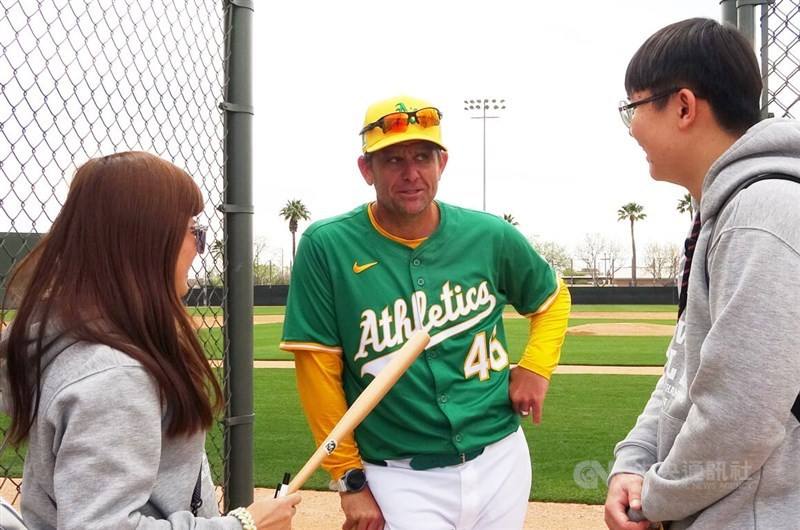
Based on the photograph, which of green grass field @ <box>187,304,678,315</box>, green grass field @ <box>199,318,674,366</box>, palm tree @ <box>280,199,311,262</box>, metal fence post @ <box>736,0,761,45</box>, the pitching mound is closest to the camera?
metal fence post @ <box>736,0,761,45</box>

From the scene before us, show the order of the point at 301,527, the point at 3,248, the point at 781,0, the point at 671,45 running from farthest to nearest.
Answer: the point at 301,527, the point at 781,0, the point at 3,248, the point at 671,45

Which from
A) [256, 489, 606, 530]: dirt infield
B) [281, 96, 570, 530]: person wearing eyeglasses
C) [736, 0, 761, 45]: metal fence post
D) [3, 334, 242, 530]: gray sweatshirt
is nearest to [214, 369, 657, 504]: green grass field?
[256, 489, 606, 530]: dirt infield

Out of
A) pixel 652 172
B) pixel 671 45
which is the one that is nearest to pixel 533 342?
pixel 652 172

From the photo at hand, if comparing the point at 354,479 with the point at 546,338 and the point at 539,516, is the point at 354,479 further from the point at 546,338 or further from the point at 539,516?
the point at 539,516

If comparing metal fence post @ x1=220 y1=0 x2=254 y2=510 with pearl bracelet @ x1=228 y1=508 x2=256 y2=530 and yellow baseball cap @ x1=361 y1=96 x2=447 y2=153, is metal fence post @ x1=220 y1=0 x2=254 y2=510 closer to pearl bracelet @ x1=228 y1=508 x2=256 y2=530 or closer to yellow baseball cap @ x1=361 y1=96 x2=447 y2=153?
yellow baseball cap @ x1=361 y1=96 x2=447 y2=153

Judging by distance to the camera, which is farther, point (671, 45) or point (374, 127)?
point (374, 127)

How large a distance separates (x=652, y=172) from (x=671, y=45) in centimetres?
29

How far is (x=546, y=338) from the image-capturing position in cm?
294

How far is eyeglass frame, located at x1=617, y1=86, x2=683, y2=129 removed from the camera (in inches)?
68.9

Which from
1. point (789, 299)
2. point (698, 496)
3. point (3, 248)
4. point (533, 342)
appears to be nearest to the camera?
point (789, 299)

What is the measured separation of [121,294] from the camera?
1612mm

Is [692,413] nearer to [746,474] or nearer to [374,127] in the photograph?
[746,474]

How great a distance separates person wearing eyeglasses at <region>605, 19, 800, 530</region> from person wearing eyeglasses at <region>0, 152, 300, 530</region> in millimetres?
909

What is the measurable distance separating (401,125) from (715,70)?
1147mm
